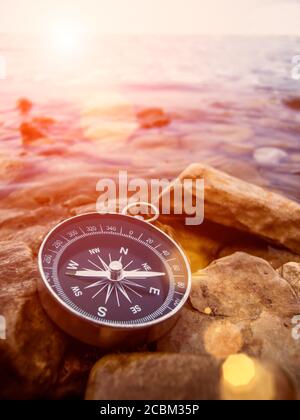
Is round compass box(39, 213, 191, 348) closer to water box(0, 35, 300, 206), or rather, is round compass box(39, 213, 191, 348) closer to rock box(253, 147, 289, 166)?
water box(0, 35, 300, 206)

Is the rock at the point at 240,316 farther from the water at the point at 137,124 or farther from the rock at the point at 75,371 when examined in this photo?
the water at the point at 137,124

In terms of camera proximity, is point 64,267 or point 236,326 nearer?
point 64,267

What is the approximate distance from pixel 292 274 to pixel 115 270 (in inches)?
65.2

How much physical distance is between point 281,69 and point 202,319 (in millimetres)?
22520

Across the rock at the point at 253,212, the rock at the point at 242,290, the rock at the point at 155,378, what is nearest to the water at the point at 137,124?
the rock at the point at 253,212

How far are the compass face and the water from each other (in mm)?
3139

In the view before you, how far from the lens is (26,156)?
7.27 metres

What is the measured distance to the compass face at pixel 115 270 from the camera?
7.50ft

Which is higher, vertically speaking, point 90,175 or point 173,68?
point 90,175

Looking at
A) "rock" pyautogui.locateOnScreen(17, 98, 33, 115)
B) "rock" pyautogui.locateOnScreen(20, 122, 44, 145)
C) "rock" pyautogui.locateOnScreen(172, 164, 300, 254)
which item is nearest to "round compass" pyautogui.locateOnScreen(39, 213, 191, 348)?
"rock" pyautogui.locateOnScreen(172, 164, 300, 254)

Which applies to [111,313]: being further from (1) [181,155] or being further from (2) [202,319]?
(1) [181,155]

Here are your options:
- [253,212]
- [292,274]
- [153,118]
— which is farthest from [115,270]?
[153,118]

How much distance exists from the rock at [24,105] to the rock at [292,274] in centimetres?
901
